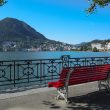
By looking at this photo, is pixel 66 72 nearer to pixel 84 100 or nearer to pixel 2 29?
pixel 84 100

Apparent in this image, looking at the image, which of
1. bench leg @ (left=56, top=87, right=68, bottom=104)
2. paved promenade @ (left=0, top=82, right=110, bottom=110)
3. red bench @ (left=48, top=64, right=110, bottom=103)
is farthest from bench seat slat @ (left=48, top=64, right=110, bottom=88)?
paved promenade @ (left=0, top=82, right=110, bottom=110)

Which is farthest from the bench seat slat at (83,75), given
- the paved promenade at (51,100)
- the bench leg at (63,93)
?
the paved promenade at (51,100)

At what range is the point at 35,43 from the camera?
325ft

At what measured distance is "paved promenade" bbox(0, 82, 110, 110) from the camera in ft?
26.2

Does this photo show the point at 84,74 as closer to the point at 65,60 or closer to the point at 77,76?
the point at 77,76

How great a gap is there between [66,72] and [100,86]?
7.93ft

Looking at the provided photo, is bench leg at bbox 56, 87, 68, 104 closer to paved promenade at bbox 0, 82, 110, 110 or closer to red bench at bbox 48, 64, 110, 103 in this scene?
red bench at bbox 48, 64, 110, 103

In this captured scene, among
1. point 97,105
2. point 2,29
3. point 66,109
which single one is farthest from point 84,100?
point 2,29

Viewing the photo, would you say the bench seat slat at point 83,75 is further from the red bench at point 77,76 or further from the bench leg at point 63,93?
the bench leg at point 63,93

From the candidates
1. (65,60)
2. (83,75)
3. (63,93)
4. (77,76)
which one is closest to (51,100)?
(63,93)

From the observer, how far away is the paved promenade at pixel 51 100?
7996mm

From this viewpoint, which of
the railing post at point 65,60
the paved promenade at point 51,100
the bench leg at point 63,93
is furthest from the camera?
the railing post at point 65,60

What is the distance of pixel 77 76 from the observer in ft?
29.5

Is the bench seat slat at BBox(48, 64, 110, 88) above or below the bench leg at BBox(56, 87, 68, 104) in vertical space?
above
